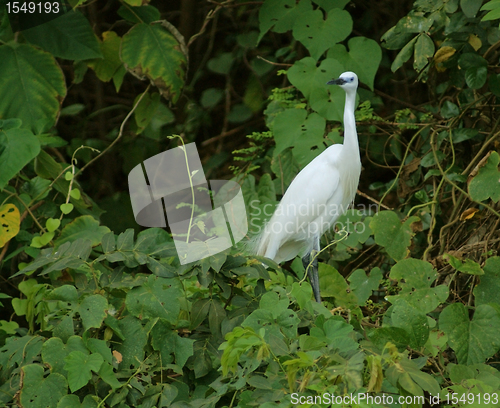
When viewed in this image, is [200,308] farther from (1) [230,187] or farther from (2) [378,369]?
(1) [230,187]

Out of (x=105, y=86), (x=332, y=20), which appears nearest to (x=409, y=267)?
(x=332, y=20)

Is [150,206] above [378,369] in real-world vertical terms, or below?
below

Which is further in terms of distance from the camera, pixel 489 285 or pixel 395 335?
pixel 489 285

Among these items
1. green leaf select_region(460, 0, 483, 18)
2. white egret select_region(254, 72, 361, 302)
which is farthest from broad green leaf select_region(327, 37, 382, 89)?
green leaf select_region(460, 0, 483, 18)

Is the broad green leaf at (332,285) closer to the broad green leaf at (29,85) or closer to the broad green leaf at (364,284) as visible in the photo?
the broad green leaf at (364,284)

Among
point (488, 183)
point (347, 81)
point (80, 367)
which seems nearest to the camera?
point (80, 367)

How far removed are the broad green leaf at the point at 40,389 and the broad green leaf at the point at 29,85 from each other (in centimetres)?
111

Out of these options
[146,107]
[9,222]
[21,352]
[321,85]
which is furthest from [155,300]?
[146,107]

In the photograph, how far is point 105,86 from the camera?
139 inches

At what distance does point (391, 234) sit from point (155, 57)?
4.04 ft

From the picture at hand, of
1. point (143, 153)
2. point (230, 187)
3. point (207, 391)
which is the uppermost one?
point (207, 391)

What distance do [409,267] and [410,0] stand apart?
6.34ft

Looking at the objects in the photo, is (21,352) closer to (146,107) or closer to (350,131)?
(350,131)

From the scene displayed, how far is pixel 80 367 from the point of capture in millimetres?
1120
